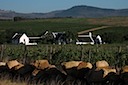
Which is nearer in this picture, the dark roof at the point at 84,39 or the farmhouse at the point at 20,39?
the dark roof at the point at 84,39

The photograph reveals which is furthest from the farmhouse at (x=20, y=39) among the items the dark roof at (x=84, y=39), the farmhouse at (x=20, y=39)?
the dark roof at (x=84, y=39)

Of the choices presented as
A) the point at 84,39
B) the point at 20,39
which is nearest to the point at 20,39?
the point at 20,39

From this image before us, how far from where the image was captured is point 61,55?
2838cm

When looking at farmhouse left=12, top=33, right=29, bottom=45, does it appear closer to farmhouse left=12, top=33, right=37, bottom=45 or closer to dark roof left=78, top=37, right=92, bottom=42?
farmhouse left=12, top=33, right=37, bottom=45

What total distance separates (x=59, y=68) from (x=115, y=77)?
2266mm

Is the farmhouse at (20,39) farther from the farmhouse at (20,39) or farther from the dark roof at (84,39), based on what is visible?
the dark roof at (84,39)

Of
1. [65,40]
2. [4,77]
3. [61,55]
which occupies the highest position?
[4,77]

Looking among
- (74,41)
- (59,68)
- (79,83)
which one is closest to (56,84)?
(79,83)

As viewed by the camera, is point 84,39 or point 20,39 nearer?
point 20,39

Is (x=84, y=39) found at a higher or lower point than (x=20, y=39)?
lower

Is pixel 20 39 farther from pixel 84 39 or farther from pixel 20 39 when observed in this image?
pixel 84 39

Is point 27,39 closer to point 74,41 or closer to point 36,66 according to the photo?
point 74,41

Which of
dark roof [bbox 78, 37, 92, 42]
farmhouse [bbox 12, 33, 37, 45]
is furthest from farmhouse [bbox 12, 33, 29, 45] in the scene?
dark roof [bbox 78, 37, 92, 42]

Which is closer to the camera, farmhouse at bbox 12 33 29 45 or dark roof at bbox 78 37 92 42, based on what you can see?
dark roof at bbox 78 37 92 42
